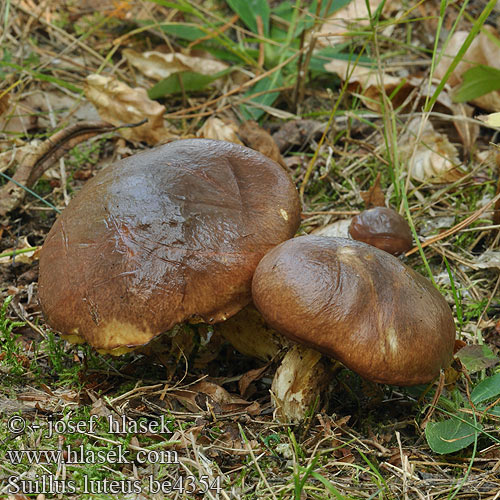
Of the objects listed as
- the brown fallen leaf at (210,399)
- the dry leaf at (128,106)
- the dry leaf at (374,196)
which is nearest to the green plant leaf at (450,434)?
the brown fallen leaf at (210,399)

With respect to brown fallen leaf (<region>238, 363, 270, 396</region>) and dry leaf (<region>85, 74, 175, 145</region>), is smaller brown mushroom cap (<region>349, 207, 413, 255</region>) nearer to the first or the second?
brown fallen leaf (<region>238, 363, 270, 396</region>)

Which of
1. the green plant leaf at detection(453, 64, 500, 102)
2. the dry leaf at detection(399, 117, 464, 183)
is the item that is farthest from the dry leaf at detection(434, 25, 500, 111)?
the dry leaf at detection(399, 117, 464, 183)

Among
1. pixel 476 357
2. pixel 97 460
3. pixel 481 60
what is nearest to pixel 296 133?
Answer: pixel 481 60

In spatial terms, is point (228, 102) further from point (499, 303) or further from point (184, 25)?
point (499, 303)

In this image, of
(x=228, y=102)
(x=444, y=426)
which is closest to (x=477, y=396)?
(x=444, y=426)

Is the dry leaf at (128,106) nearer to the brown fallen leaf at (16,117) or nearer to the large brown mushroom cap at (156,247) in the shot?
the brown fallen leaf at (16,117)

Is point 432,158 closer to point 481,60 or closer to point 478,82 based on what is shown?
→ point 478,82
